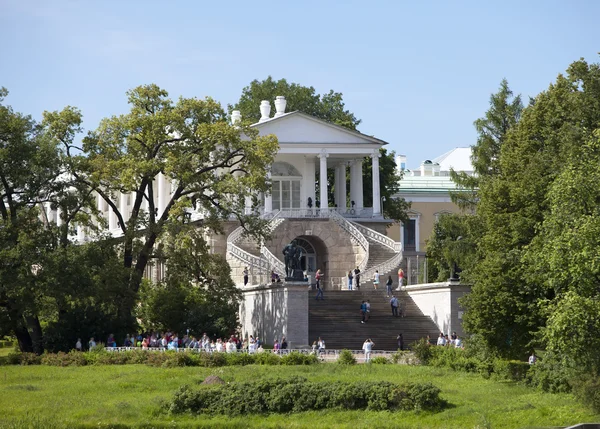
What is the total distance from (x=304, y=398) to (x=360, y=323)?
670 inches

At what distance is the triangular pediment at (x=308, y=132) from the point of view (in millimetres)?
64375

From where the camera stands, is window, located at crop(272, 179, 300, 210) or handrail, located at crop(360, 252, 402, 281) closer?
handrail, located at crop(360, 252, 402, 281)

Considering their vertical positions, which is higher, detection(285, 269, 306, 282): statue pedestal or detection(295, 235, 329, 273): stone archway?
detection(295, 235, 329, 273): stone archway

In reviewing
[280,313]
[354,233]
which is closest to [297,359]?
[280,313]

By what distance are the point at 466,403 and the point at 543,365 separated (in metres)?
3.45

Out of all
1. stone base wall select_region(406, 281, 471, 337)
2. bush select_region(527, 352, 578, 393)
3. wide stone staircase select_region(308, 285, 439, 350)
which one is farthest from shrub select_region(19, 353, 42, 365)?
bush select_region(527, 352, 578, 393)

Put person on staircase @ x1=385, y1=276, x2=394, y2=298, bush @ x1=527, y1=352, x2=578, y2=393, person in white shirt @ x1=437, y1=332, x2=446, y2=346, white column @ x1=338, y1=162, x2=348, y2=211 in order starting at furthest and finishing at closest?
white column @ x1=338, y1=162, x2=348, y2=211 < person on staircase @ x1=385, y1=276, x2=394, y2=298 < person in white shirt @ x1=437, y1=332, x2=446, y2=346 < bush @ x1=527, y1=352, x2=578, y2=393

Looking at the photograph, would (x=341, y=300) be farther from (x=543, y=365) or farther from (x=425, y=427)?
(x=425, y=427)

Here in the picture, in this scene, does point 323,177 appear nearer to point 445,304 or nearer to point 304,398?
point 445,304

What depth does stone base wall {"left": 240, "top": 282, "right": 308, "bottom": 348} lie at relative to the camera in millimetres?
46906

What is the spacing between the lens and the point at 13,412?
103 ft

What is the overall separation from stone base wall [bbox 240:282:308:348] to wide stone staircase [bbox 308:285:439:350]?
99cm

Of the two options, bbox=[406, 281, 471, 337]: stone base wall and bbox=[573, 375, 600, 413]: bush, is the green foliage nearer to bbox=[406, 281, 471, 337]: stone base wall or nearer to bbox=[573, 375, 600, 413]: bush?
bbox=[573, 375, 600, 413]: bush

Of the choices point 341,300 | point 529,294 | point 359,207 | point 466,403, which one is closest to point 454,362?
point 529,294
